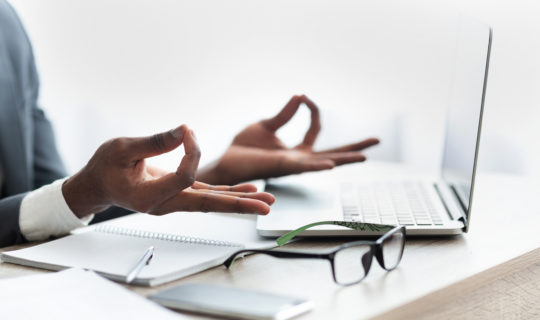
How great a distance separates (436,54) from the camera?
88.7 inches

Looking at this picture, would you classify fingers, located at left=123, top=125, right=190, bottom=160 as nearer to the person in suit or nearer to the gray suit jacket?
the person in suit

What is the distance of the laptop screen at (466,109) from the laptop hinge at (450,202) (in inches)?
0.4

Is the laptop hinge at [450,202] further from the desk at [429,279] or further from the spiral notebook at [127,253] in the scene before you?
the spiral notebook at [127,253]

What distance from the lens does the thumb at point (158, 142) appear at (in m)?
0.75

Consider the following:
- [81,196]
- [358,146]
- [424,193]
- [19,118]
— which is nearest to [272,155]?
[358,146]

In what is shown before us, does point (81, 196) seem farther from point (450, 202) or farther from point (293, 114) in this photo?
point (450, 202)

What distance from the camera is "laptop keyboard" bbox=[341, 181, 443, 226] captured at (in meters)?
0.89

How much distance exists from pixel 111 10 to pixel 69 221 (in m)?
1.78

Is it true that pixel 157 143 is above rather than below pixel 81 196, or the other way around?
above

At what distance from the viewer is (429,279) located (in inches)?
26.7

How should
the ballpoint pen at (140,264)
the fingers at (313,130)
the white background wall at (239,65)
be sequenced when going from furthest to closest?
the white background wall at (239,65)
the fingers at (313,130)
the ballpoint pen at (140,264)

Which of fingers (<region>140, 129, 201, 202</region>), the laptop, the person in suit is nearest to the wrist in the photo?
the person in suit

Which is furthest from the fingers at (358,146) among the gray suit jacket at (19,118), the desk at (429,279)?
the gray suit jacket at (19,118)

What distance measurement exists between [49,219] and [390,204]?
54 cm
